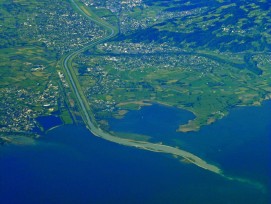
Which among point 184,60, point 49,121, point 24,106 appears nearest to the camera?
point 49,121

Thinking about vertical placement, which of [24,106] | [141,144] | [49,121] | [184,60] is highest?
[184,60]

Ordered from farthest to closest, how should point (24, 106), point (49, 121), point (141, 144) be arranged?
point (24, 106) → point (49, 121) → point (141, 144)

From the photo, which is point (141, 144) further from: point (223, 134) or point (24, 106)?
point (24, 106)

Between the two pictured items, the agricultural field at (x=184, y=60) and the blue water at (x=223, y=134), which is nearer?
the blue water at (x=223, y=134)

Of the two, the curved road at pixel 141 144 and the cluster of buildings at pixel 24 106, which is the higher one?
the cluster of buildings at pixel 24 106

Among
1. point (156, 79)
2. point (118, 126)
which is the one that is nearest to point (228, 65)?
point (156, 79)

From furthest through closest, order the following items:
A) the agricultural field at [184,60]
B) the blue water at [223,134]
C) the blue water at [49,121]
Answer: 1. the agricultural field at [184,60]
2. the blue water at [49,121]
3. the blue water at [223,134]

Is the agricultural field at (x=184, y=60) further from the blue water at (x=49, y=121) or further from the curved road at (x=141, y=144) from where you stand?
the blue water at (x=49, y=121)

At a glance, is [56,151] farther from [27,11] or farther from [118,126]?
[27,11]

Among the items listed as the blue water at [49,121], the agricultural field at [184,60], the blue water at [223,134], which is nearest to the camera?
the blue water at [223,134]

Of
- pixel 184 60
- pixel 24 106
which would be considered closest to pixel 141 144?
pixel 24 106

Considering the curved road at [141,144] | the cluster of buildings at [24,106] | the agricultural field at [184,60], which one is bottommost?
the curved road at [141,144]
